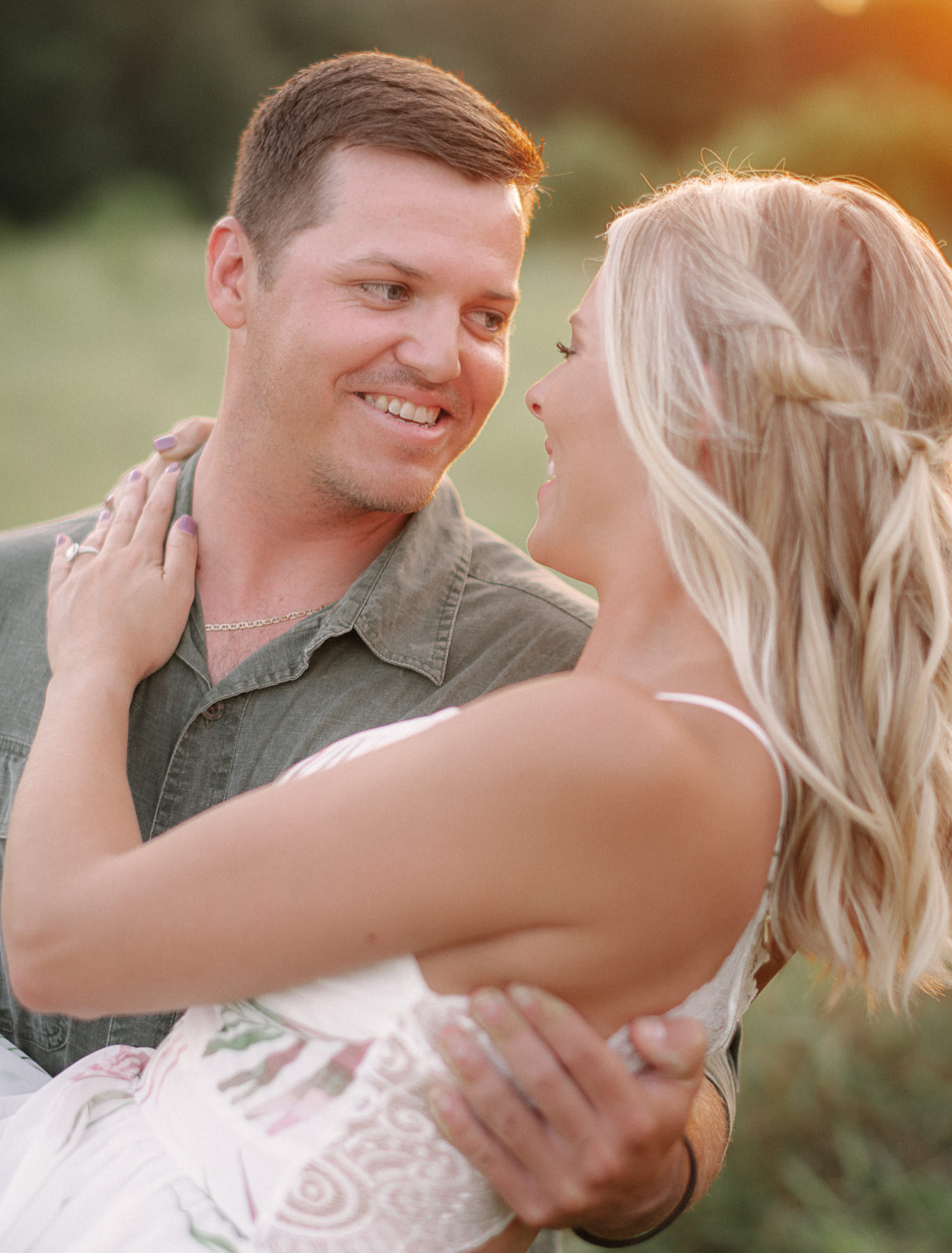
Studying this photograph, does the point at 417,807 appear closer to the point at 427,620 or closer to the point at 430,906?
the point at 430,906

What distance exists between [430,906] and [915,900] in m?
0.56

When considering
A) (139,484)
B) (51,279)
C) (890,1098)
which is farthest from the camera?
(51,279)

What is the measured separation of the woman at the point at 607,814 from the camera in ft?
2.85

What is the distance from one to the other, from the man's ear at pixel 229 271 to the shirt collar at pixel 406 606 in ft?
1.22

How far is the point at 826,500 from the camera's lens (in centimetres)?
107

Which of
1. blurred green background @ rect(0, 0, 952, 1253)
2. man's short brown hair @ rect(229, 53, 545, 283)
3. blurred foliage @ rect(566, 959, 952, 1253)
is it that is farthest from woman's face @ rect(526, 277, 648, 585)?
blurred green background @ rect(0, 0, 952, 1253)

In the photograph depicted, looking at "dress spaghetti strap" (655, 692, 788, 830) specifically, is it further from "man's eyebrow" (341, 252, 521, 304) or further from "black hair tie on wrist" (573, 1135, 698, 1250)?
"man's eyebrow" (341, 252, 521, 304)

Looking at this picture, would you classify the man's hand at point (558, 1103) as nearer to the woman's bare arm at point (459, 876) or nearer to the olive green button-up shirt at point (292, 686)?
the woman's bare arm at point (459, 876)

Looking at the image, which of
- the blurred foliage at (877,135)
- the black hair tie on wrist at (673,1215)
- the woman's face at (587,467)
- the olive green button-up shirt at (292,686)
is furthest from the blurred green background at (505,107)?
the woman's face at (587,467)

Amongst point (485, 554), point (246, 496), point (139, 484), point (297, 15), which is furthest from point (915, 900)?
point (297, 15)

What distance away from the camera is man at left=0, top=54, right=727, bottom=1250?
1.55 meters

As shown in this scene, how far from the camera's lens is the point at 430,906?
0.87 m

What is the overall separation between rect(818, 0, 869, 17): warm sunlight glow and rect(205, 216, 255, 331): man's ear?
253 centimetres

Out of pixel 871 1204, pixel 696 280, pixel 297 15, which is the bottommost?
pixel 871 1204
